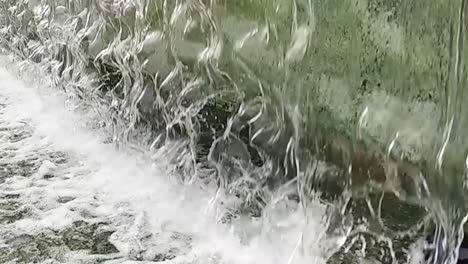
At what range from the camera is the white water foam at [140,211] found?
2.21m

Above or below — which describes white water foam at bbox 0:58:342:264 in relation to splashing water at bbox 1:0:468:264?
below

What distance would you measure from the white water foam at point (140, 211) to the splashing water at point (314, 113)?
0.03 metres

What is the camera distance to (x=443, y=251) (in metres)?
1.91

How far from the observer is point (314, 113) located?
2.45 m

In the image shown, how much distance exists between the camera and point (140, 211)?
250 cm

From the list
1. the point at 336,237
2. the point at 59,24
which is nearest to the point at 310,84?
the point at 336,237

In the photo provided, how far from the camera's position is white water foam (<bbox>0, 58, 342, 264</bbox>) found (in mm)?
2205

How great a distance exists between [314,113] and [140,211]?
26.6 inches

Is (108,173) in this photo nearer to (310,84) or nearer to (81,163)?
(81,163)

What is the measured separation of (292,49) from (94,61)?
1441 millimetres

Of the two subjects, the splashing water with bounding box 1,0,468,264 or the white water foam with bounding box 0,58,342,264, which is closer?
the splashing water with bounding box 1,0,468,264

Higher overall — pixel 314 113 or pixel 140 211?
pixel 314 113

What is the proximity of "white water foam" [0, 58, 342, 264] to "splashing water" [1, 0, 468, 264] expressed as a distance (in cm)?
3

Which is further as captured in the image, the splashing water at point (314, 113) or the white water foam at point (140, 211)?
the white water foam at point (140, 211)
